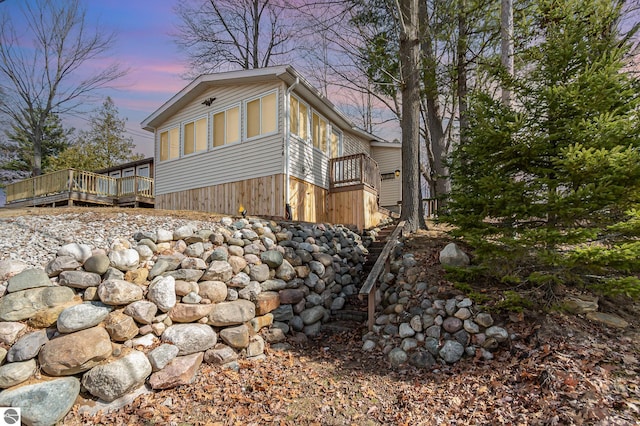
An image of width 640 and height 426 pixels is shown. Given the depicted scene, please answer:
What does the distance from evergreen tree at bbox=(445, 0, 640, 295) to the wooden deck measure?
50.9 ft

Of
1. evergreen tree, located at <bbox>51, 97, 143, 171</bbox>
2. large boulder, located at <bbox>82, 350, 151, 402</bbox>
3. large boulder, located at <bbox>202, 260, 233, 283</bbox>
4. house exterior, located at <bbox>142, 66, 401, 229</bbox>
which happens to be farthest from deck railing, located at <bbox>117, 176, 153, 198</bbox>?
large boulder, located at <bbox>82, 350, 151, 402</bbox>

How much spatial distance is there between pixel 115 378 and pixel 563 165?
19.0ft

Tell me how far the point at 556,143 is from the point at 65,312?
6.28 m

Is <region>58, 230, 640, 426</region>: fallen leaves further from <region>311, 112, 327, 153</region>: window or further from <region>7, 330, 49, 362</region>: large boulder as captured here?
<region>311, 112, 327, 153</region>: window

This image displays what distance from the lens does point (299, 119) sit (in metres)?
9.32

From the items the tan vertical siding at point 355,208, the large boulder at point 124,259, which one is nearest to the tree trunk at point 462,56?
the tan vertical siding at point 355,208

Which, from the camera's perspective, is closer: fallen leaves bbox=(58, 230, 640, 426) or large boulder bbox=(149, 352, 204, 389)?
fallen leaves bbox=(58, 230, 640, 426)

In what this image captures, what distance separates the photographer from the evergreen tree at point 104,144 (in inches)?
856

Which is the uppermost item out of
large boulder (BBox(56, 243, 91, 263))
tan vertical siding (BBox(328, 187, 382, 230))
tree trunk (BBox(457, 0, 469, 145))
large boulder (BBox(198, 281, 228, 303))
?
tree trunk (BBox(457, 0, 469, 145))

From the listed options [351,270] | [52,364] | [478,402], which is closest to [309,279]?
[351,270]

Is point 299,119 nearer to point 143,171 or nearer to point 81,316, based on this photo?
point 81,316

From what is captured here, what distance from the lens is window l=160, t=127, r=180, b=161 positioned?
36.4 feet

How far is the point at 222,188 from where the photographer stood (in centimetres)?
978

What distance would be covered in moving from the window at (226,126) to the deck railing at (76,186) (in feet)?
25.7
